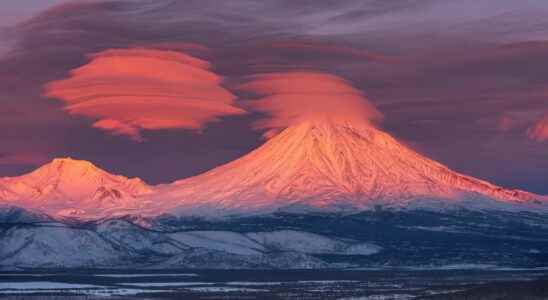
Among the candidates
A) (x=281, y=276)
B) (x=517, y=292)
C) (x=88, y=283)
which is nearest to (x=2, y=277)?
(x=88, y=283)

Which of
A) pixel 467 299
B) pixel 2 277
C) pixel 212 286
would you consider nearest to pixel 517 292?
pixel 467 299

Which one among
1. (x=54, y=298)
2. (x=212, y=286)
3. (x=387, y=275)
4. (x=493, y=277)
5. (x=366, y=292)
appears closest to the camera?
(x=54, y=298)

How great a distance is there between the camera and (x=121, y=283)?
162m

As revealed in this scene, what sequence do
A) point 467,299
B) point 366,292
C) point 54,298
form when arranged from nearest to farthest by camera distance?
point 467,299 < point 54,298 < point 366,292

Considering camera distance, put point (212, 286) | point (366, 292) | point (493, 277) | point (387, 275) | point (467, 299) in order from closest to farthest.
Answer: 1. point (467, 299)
2. point (366, 292)
3. point (212, 286)
4. point (493, 277)
5. point (387, 275)

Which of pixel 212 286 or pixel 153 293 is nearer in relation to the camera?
pixel 153 293

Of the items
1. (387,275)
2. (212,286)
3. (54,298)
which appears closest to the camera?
(54,298)

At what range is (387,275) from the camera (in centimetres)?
18625

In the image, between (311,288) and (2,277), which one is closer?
(311,288)

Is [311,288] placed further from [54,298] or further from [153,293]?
[54,298]

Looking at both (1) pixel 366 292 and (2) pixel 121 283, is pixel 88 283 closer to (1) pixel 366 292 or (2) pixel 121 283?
(2) pixel 121 283

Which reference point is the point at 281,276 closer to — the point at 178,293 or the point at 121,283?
the point at 121,283

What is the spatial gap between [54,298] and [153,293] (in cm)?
993

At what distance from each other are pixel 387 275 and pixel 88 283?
127 ft
